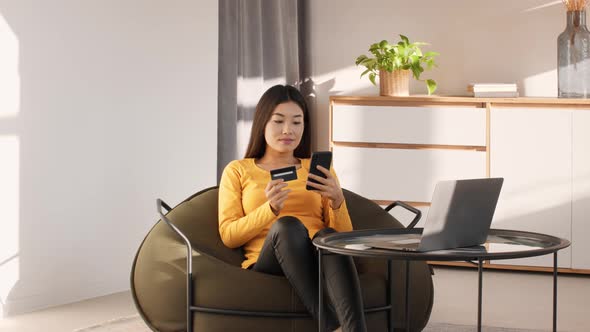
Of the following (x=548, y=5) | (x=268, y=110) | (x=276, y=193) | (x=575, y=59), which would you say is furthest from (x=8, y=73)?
(x=548, y=5)

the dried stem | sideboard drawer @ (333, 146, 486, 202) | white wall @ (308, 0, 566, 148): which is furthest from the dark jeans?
white wall @ (308, 0, 566, 148)

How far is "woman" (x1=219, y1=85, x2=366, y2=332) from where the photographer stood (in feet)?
10.6

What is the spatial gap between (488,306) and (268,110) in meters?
1.74

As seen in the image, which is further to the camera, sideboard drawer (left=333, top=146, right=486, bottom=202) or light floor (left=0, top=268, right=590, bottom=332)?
sideboard drawer (left=333, top=146, right=486, bottom=202)

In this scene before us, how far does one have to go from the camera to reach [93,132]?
15.3 feet

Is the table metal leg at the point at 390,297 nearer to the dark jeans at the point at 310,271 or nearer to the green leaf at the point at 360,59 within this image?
the dark jeans at the point at 310,271

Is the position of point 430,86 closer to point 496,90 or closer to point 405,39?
point 405,39

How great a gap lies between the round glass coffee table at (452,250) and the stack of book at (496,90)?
2.55 metres

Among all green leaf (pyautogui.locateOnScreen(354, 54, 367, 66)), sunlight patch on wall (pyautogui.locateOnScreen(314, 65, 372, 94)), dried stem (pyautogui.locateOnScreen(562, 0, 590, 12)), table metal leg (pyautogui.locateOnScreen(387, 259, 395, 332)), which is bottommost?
table metal leg (pyautogui.locateOnScreen(387, 259, 395, 332))

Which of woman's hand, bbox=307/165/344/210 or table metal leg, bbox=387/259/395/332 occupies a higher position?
woman's hand, bbox=307/165/344/210

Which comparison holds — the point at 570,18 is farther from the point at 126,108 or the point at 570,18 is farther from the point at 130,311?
the point at 130,311

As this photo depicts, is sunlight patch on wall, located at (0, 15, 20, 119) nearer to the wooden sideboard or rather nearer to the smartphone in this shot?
the smartphone

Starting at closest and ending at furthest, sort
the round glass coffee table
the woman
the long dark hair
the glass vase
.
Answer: the round glass coffee table, the woman, the long dark hair, the glass vase

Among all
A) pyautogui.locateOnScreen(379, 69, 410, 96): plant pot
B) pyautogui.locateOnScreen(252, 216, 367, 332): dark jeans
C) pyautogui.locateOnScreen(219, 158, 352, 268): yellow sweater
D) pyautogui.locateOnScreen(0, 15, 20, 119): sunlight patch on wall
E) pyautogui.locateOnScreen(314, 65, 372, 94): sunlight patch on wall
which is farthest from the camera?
pyautogui.locateOnScreen(314, 65, 372, 94): sunlight patch on wall
